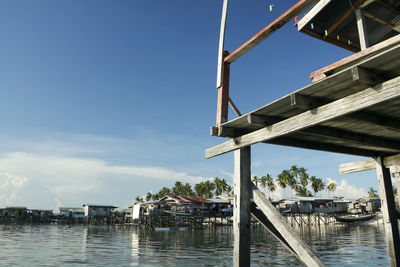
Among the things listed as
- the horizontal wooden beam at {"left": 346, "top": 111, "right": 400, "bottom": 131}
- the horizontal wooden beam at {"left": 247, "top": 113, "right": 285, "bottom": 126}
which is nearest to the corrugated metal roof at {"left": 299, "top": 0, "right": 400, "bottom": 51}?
the horizontal wooden beam at {"left": 346, "top": 111, "right": 400, "bottom": 131}

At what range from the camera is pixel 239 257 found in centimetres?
582

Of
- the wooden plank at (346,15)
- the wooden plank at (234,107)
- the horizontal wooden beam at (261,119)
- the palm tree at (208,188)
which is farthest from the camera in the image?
the palm tree at (208,188)

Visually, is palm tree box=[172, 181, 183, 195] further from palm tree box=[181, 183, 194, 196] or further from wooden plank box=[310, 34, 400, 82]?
wooden plank box=[310, 34, 400, 82]

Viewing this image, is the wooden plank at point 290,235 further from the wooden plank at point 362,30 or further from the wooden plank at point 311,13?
the wooden plank at point 311,13

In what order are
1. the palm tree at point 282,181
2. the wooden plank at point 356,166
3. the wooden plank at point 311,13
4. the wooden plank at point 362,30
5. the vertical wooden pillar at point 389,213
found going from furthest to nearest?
the palm tree at point 282,181 < the wooden plank at point 356,166 < the wooden plank at point 311,13 < the vertical wooden pillar at point 389,213 < the wooden plank at point 362,30

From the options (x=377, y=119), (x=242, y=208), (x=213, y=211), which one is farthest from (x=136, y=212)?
(x=377, y=119)

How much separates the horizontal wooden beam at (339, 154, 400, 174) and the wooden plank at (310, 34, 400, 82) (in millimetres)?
4194

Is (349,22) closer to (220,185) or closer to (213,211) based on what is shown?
(213,211)

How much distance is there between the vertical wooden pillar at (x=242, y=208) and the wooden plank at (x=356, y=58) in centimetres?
217

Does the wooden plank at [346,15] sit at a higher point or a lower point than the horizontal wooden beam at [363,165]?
higher

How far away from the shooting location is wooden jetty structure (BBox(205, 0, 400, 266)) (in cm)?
408

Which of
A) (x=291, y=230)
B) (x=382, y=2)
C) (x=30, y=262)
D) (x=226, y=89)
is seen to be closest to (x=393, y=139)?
(x=382, y=2)

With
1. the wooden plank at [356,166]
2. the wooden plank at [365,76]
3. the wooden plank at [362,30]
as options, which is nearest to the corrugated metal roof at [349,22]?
the wooden plank at [362,30]

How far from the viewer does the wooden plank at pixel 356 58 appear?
164 inches
